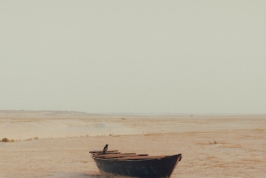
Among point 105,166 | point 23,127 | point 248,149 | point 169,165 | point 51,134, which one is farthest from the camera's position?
point 23,127

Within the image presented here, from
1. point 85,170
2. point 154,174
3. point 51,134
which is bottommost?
point 154,174

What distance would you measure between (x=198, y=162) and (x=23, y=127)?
1201 inches

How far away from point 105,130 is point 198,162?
2915 cm

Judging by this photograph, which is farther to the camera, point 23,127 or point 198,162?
point 23,127

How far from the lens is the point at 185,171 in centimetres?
1783

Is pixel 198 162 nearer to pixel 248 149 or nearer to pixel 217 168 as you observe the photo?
pixel 217 168

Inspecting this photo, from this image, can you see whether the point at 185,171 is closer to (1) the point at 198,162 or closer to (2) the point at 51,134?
(1) the point at 198,162

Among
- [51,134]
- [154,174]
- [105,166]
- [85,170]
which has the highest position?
[51,134]

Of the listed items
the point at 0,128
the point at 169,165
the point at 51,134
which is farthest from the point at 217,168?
the point at 0,128

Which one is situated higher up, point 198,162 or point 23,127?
point 23,127

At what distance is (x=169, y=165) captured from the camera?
13711mm

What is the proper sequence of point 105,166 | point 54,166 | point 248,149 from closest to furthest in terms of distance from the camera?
point 105,166
point 54,166
point 248,149

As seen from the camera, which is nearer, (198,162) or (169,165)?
(169,165)

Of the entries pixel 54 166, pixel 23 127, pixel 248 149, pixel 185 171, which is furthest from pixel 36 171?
pixel 23 127
